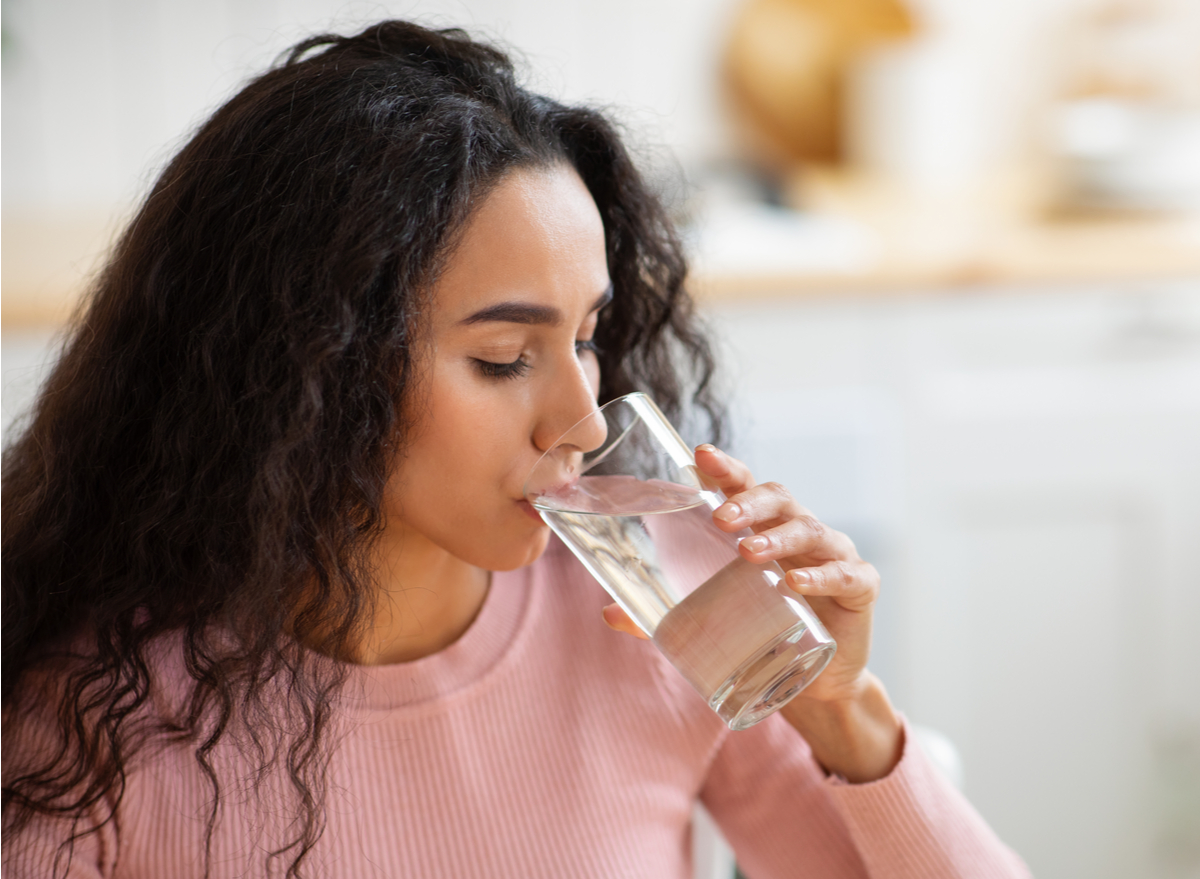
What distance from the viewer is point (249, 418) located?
2.41 feet

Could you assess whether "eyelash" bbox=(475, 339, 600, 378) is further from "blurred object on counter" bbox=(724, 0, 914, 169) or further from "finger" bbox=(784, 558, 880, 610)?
"blurred object on counter" bbox=(724, 0, 914, 169)

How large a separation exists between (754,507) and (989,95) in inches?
80.3

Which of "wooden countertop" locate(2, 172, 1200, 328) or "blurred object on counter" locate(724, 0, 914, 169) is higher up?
"blurred object on counter" locate(724, 0, 914, 169)

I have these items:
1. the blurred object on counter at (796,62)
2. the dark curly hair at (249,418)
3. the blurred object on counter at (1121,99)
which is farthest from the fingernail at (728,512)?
the blurred object on counter at (796,62)

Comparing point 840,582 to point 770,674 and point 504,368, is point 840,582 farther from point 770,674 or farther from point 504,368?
point 504,368

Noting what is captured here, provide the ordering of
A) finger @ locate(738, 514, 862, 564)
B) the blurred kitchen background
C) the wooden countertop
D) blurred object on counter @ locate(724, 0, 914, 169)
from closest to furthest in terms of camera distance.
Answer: finger @ locate(738, 514, 862, 564) < the wooden countertop < the blurred kitchen background < blurred object on counter @ locate(724, 0, 914, 169)

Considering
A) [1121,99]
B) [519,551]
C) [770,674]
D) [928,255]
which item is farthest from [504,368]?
[1121,99]

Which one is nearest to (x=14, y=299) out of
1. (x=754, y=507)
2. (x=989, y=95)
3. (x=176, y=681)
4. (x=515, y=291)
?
(x=176, y=681)

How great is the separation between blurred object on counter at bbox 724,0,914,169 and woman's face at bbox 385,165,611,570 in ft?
5.56

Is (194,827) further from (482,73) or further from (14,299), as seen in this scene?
(14,299)

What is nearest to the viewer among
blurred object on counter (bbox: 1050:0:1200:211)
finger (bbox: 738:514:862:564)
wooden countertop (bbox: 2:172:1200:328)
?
finger (bbox: 738:514:862:564)

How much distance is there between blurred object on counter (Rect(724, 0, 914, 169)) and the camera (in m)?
2.34

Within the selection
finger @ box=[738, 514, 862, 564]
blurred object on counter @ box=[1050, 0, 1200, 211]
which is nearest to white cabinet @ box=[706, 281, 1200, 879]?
blurred object on counter @ box=[1050, 0, 1200, 211]

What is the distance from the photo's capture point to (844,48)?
2.38m
